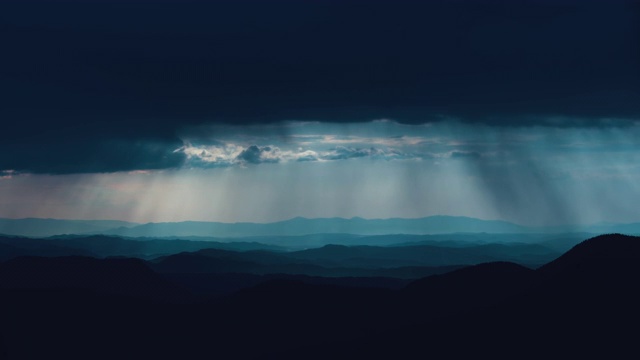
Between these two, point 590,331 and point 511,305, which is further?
point 511,305

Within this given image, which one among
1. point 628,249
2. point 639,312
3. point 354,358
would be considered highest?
point 628,249

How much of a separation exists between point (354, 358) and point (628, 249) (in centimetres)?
7384

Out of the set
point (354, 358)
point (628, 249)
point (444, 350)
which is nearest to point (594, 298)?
point (628, 249)

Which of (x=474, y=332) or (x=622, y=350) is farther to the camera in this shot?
(x=474, y=332)

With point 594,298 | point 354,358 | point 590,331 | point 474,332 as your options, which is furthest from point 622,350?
point 354,358

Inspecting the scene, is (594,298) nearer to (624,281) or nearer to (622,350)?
(624,281)

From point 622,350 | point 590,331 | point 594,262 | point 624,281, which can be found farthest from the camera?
point 594,262

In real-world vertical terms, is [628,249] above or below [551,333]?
above

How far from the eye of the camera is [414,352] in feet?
624

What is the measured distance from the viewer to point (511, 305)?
199375 mm

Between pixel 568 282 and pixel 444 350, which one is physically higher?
pixel 568 282

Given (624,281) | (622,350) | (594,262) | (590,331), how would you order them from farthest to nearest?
(594,262) < (624,281) < (590,331) < (622,350)

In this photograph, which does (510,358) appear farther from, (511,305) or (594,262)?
(594,262)

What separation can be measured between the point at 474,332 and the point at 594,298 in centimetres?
2887
